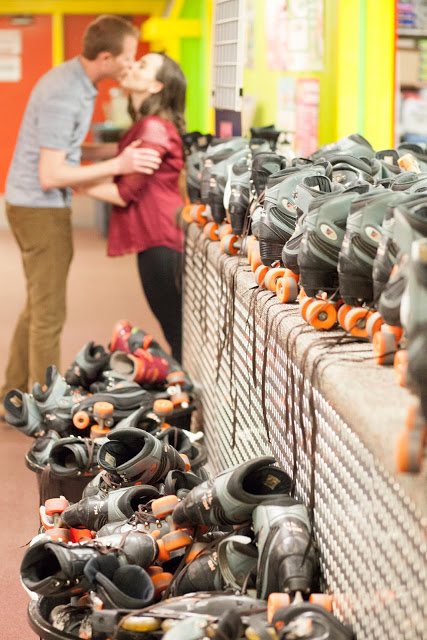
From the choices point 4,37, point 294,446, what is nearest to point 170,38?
point 4,37

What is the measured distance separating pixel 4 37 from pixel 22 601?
11818 millimetres

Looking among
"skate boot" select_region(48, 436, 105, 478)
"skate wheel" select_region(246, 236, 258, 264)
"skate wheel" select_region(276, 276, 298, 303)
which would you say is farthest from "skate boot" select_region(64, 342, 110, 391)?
"skate wheel" select_region(276, 276, 298, 303)

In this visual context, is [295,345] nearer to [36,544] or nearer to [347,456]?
[347,456]

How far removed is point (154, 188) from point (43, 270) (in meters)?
0.65

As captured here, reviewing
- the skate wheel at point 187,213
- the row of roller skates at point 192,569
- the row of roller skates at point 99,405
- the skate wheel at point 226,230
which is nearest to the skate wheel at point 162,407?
the row of roller skates at point 99,405

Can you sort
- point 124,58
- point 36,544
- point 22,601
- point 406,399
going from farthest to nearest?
point 124,58 < point 22,601 < point 36,544 < point 406,399

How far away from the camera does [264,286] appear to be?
2365mm

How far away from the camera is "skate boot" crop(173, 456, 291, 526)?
5.98 ft

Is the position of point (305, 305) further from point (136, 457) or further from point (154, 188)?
point (154, 188)

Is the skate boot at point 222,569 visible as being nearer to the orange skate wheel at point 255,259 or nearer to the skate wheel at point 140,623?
the skate wheel at point 140,623

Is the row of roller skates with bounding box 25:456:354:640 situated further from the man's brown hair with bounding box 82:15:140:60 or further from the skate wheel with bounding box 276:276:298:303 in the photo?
the man's brown hair with bounding box 82:15:140:60

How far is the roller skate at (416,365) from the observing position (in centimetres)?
123

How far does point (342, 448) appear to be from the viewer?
1.67 metres

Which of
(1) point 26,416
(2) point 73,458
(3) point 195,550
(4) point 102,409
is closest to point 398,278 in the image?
(3) point 195,550
